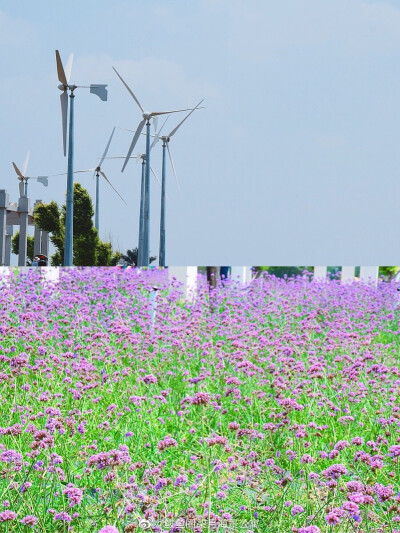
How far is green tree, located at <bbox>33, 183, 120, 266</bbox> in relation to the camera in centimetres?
1844

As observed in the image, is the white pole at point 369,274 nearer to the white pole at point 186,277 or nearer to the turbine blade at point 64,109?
the white pole at point 186,277

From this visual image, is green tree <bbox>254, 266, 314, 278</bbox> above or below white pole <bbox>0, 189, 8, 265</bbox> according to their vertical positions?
below

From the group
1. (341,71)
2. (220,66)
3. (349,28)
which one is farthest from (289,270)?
(349,28)

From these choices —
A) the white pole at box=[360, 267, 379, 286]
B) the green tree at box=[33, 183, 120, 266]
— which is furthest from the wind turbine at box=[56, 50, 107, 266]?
the white pole at box=[360, 267, 379, 286]

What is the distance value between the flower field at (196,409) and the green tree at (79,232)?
10.1 m

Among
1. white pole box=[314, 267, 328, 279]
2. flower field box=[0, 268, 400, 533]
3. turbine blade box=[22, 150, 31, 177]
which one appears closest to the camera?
flower field box=[0, 268, 400, 533]

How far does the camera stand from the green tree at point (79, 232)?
60.5ft

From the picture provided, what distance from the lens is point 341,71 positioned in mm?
31359

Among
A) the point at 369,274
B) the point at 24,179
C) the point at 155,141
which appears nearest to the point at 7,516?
the point at 369,274

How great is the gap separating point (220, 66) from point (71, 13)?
6178 millimetres

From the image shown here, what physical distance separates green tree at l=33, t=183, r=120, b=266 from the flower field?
10056mm

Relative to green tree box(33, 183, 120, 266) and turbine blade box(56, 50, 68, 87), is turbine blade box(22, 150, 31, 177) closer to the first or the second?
green tree box(33, 183, 120, 266)

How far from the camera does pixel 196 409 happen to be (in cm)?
471

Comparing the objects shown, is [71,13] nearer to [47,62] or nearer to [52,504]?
[47,62]
